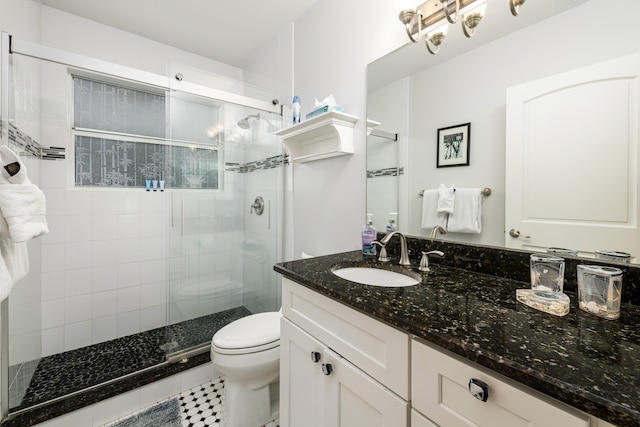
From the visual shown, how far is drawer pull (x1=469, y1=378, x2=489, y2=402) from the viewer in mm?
481

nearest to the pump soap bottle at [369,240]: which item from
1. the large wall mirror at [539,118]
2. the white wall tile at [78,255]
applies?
the large wall mirror at [539,118]

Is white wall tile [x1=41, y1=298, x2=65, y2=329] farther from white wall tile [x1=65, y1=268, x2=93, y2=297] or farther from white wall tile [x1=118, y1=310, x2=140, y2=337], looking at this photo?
white wall tile [x1=118, y1=310, x2=140, y2=337]

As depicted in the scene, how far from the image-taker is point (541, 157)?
85cm

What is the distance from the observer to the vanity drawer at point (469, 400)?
0.42 m

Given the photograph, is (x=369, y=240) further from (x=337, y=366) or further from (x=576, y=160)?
(x=576, y=160)

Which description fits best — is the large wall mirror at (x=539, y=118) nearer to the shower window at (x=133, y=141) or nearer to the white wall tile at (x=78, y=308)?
the shower window at (x=133, y=141)

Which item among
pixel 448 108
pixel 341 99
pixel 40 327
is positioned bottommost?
pixel 40 327

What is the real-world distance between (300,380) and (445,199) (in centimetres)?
93

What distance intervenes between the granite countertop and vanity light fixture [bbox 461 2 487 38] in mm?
957

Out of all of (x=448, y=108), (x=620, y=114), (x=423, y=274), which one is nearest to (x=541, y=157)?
(x=620, y=114)

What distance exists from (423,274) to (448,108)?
700mm

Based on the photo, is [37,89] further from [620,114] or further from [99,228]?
[620,114]

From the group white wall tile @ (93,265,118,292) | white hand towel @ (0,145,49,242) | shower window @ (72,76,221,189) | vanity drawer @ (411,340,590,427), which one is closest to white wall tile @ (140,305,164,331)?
white wall tile @ (93,265,118,292)

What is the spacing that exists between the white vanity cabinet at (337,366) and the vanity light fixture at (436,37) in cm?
115
